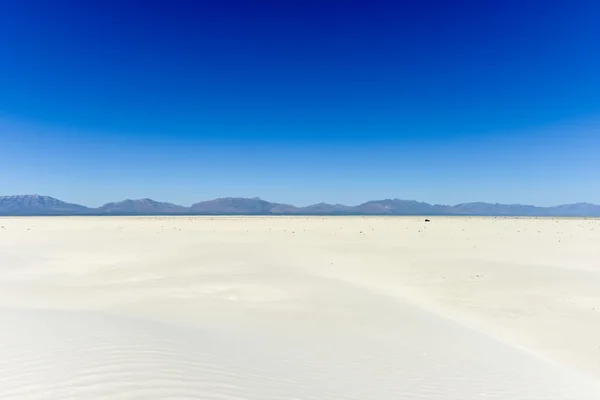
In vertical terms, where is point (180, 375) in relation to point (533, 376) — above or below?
above

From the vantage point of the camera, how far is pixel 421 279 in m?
14.5

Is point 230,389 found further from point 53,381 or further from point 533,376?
point 533,376

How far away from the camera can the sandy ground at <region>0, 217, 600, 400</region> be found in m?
5.14

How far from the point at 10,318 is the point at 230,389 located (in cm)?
653

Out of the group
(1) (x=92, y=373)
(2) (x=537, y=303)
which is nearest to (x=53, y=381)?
(1) (x=92, y=373)

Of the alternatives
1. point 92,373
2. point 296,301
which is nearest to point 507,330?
point 296,301

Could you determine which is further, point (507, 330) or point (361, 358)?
point (507, 330)

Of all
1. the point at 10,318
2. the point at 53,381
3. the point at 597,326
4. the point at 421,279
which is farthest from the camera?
the point at 421,279

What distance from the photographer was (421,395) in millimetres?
5367

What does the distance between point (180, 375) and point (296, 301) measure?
6296 millimetres

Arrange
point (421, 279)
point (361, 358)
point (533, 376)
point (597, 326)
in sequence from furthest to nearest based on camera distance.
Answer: point (421, 279) → point (597, 326) → point (361, 358) → point (533, 376)

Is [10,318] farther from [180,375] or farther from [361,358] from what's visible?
[361,358]

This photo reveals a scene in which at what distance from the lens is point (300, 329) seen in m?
8.47

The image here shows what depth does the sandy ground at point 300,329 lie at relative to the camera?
5137mm
